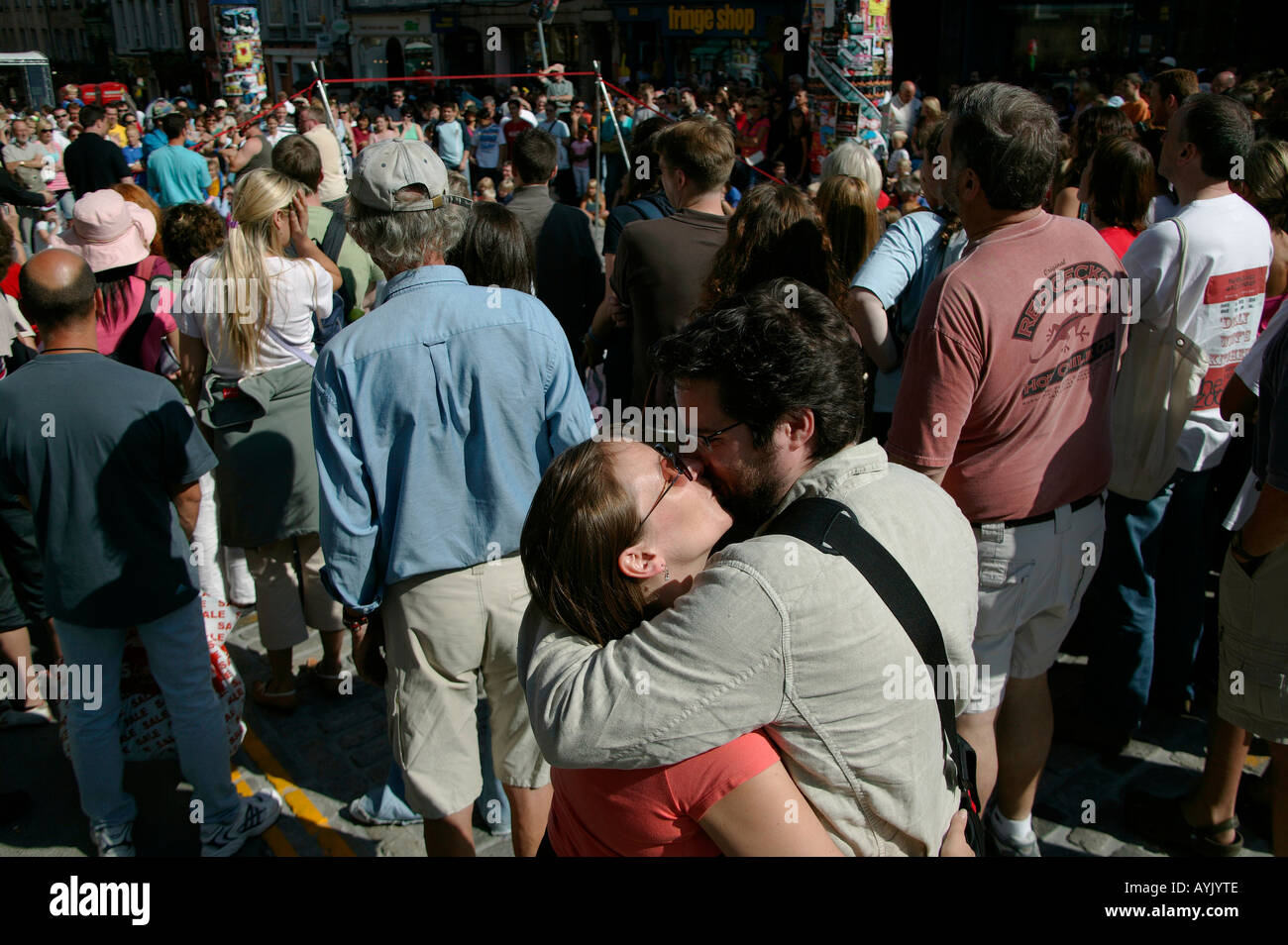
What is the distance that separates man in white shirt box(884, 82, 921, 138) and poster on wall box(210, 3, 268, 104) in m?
9.30

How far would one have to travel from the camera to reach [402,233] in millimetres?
2551

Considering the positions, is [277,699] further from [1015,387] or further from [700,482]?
[1015,387]

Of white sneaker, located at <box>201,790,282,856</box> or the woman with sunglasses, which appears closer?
the woman with sunglasses

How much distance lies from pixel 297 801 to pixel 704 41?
30.2 m

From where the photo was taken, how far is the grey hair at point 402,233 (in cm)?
255

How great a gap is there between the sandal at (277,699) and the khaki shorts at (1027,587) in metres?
2.80

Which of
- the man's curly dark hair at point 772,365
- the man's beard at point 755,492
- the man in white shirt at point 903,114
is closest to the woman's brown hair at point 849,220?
the man's curly dark hair at point 772,365

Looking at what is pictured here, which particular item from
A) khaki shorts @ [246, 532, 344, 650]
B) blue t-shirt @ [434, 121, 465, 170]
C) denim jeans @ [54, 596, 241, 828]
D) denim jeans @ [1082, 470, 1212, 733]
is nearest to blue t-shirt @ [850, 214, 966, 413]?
denim jeans @ [1082, 470, 1212, 733]

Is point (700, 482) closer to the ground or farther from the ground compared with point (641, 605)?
farther from the ground

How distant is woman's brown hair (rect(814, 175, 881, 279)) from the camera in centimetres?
367

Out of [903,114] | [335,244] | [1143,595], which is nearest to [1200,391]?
[1143,595]

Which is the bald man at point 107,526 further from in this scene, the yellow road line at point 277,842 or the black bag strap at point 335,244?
the black bag strap at point 335,244

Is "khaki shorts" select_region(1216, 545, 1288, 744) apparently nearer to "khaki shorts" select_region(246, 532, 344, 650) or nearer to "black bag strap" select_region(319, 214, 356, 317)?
"khaki shorts" select_region(246, 532, 344, 650)
